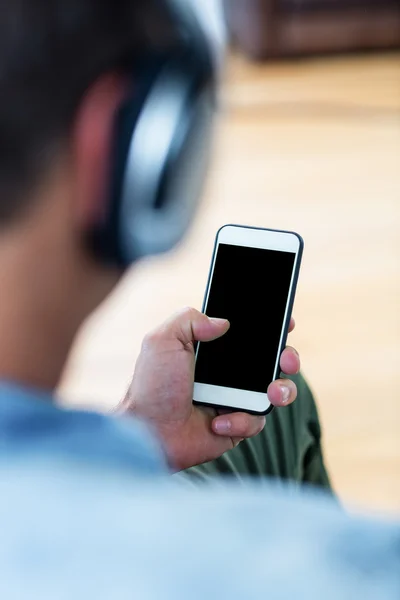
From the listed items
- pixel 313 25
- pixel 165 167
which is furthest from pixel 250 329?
pixel 313 25

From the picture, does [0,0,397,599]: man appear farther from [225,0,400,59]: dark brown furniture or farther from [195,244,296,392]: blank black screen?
[225,0,400,59]: dark brown furniture

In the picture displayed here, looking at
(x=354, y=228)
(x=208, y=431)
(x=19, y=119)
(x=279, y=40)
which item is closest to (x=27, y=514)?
(x=19, y=119)

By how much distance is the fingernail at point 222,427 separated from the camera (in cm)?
78

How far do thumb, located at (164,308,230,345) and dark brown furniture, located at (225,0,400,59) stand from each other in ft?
7.48

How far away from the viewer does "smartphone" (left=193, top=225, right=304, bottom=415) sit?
2.63ft

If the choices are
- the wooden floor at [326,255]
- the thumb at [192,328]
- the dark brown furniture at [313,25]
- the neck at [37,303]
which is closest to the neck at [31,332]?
the neck at [37,303]

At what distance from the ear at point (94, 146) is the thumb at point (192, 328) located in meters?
0.40

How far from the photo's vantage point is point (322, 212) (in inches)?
80.4

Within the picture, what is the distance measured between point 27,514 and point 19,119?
0.16m

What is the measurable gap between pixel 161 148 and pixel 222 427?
1.29 ft

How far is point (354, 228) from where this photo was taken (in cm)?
198

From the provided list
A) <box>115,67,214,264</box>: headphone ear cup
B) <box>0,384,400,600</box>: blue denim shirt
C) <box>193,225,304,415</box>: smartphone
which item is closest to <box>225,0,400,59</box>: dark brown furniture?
<box>193,225,304,415</box>: smartphone

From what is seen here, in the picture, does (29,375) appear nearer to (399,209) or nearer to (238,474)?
(238,474)

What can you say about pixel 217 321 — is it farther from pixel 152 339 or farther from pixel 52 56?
pixel 52 56
